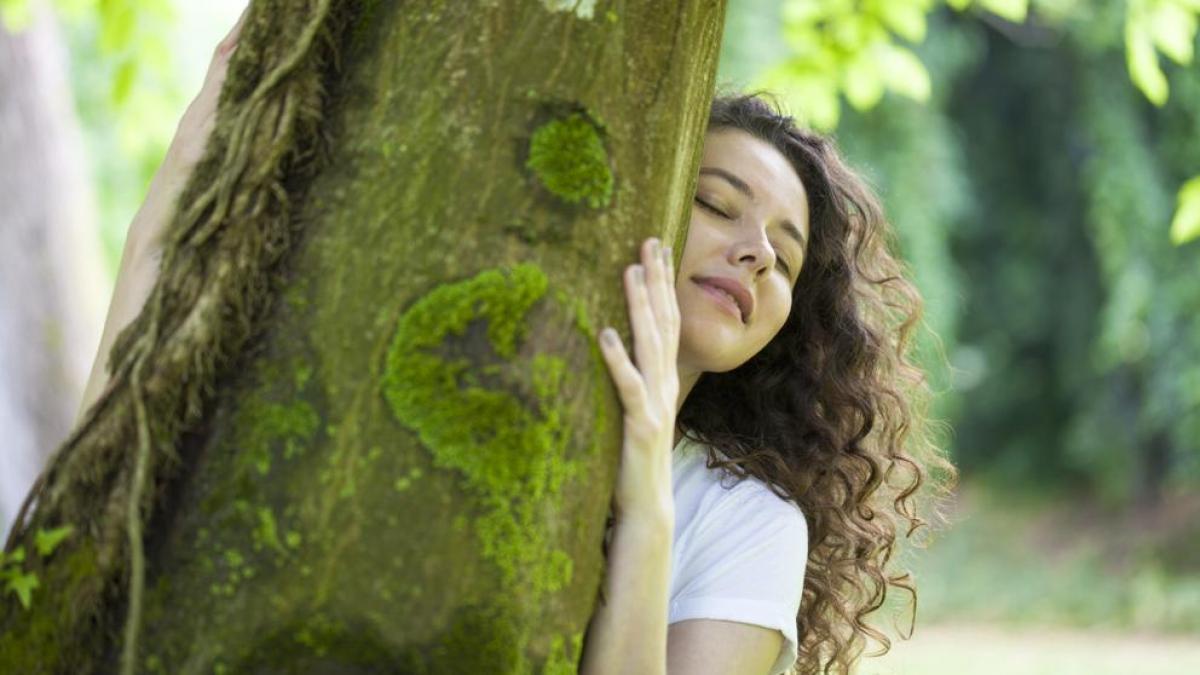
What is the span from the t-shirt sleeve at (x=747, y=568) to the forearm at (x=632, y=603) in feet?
1.31

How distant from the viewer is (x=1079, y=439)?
1463 cm

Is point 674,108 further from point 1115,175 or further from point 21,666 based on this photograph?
point 1115,175

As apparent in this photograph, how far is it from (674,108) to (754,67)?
9.28 m

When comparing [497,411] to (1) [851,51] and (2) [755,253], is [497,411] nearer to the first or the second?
(2) [755,253]

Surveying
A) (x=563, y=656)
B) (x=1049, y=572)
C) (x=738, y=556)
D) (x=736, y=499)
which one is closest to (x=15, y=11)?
(x=736, y=499)

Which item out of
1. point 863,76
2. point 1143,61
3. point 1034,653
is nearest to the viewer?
point 1143,61

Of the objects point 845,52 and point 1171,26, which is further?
point 845,52

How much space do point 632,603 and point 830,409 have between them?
1.16 metres

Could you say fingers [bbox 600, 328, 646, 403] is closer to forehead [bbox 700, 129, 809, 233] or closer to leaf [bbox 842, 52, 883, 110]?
forehead [bbox 700, 129, 809, 233]

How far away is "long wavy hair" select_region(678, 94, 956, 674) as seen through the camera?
2631mm

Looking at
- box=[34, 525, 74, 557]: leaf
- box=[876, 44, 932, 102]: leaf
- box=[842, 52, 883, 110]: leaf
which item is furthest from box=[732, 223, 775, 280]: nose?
box=[842, 52, 883, 110]: leaf

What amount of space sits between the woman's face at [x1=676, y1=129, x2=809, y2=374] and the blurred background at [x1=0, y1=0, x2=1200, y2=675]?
525 cm

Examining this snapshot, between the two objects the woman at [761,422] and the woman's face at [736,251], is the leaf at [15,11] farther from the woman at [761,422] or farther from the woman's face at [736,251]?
the woman's face at [736,251]

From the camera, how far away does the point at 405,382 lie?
1.49m
